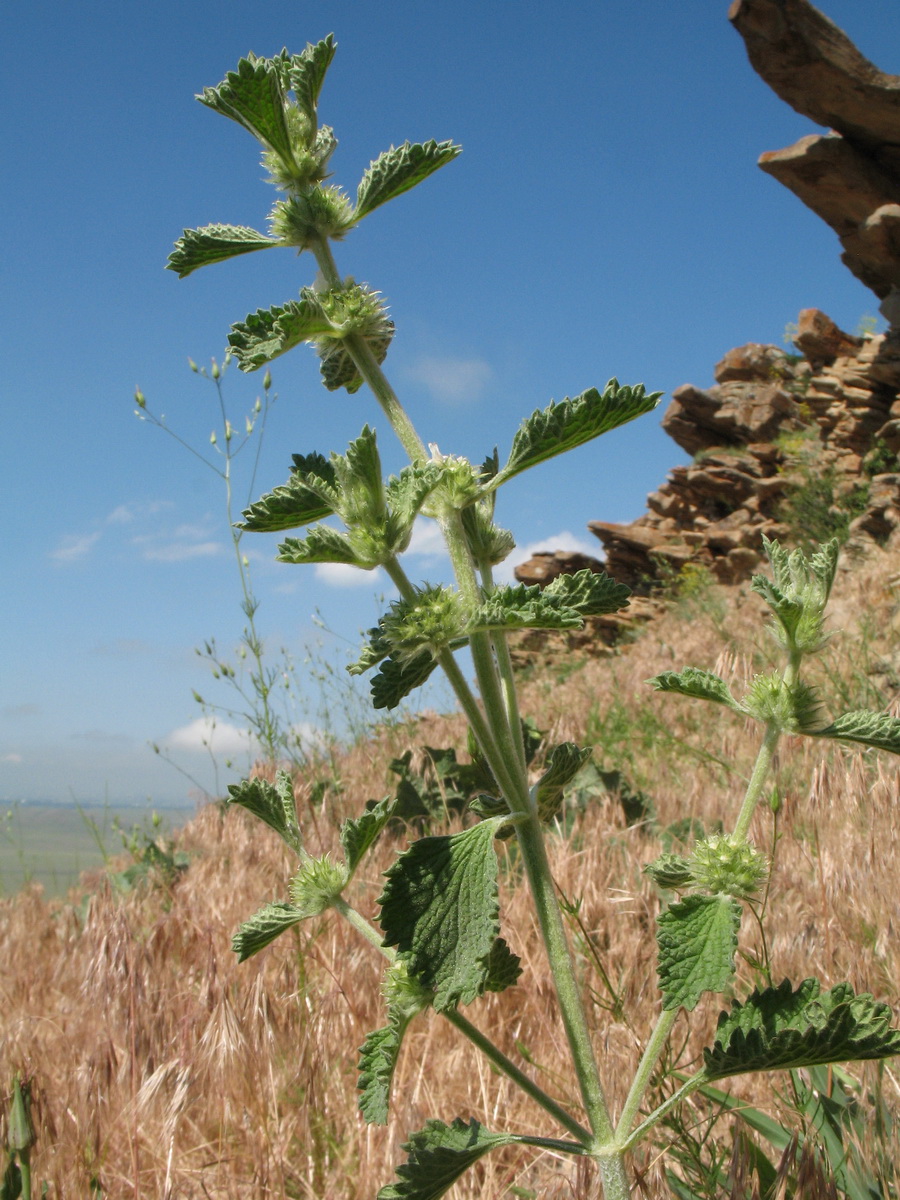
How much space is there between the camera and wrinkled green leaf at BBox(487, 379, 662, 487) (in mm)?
963

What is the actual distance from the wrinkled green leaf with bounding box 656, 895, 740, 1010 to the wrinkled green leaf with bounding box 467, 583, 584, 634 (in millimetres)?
331

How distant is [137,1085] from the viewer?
70.4 inches

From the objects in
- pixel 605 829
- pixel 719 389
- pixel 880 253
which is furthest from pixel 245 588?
pixel 719 389

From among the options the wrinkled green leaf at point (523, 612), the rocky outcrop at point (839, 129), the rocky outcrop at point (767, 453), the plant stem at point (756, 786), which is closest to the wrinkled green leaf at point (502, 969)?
the plant stem at point (756, 786)

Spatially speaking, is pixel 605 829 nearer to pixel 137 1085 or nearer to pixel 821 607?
pixel 137 1085

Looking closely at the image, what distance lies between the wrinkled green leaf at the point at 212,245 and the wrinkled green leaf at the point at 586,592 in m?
0.59

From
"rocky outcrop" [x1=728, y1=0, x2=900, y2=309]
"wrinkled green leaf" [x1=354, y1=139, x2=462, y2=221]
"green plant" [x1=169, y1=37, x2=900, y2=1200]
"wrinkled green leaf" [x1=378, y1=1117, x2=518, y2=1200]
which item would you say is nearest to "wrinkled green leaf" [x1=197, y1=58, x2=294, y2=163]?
"green plant" [x1=169, y1=37, x2=900, y2=1200]

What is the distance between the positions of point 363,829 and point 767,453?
54.1 ft

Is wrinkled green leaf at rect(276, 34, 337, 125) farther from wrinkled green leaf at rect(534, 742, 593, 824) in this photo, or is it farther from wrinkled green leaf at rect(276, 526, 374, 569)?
wrinkled green leaf at rect(534, 742, 593, 824)

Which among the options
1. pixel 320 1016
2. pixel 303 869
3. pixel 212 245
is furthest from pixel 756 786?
pixel 320 1016

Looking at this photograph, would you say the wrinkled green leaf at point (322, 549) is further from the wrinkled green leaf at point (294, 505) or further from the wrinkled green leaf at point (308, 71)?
the wrinkled green leaf at point (308, 71)

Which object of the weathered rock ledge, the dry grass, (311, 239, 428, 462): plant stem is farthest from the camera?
the weathered rock ledge

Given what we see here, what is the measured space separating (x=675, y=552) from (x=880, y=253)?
5.99 m

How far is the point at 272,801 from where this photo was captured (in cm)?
115
